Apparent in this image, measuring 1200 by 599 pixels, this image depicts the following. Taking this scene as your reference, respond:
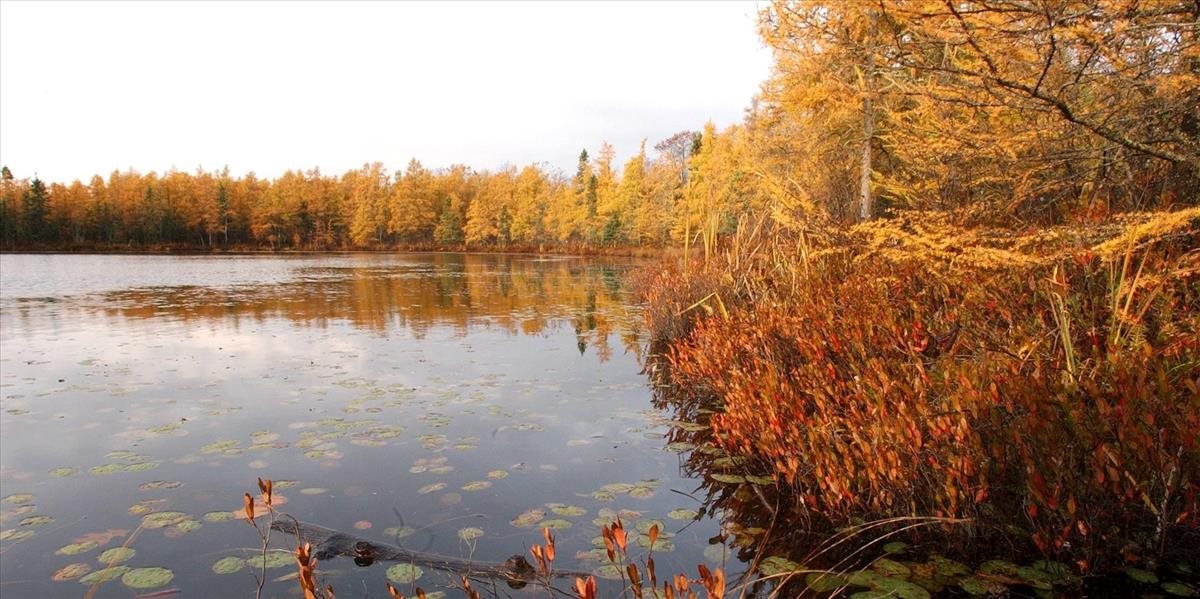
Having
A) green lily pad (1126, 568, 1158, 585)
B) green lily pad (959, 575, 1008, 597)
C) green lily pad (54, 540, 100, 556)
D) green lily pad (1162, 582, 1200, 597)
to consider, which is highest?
green lily pad (1162, 582, 1200, 597)

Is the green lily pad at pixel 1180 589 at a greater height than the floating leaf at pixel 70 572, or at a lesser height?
greater

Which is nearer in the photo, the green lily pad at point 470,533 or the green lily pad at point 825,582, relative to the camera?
the green lily pad at point 825,582

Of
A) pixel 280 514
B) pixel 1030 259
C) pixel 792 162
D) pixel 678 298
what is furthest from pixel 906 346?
pixel 792 162

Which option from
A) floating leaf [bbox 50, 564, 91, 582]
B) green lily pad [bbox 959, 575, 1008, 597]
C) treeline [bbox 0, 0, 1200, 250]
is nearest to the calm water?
floating leaf [bbox 50, 564, 91, 582]

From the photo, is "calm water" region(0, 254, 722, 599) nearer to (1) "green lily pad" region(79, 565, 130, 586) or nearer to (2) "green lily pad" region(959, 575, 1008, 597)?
(1) "green lily pad" region(79, 565, 130, 586)

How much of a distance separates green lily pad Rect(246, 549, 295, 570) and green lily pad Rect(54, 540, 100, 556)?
0.90 meters

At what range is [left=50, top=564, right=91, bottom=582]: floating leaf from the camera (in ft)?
9.91

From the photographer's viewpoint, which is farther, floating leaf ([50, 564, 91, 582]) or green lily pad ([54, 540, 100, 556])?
green lily pad ([54, 540, 100, 556])

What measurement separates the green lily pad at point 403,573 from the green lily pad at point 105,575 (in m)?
1.31

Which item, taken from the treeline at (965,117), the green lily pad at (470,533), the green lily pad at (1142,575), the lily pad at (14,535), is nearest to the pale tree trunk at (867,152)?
the treeline at (965,117)

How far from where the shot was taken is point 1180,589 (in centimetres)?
239

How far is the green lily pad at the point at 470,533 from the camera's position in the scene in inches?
136

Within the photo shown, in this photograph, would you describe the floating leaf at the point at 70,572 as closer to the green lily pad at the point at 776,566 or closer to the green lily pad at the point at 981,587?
the green lily pad at the point at 776,566

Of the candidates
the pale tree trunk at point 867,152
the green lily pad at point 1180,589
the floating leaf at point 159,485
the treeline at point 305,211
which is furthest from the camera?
the treeline at point 305,211
